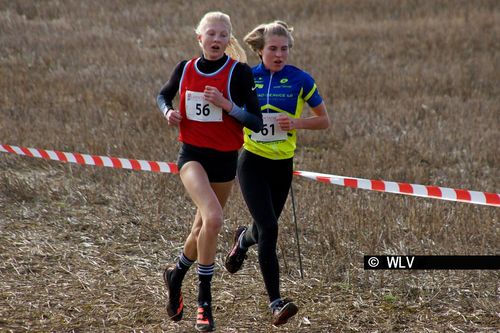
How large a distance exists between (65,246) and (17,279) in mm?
865

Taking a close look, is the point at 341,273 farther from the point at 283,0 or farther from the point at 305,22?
the point at 283,0

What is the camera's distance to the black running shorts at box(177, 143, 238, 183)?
16.3 ft

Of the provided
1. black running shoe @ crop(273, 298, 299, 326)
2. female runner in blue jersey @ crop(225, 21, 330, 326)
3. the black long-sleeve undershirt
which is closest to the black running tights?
female runner in blue jersey @ crop(225, 21, 330, 326)

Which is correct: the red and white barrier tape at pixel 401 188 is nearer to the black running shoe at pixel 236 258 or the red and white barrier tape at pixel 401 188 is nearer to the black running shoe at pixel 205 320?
the black running shoe at pixel 236 258

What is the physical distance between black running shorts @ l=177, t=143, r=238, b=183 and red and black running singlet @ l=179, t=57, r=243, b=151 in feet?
0.12

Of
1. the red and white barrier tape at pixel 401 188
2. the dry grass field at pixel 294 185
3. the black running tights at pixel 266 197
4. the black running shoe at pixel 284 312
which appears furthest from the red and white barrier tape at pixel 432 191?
the black running shoe at pixel 284 312

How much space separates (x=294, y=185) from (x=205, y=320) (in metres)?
4.43

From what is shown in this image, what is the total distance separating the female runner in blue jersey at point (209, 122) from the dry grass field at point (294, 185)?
2.15 ft

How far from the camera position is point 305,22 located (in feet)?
71.2

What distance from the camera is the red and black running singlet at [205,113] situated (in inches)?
193

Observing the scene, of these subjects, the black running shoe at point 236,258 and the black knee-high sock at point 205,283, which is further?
the black running shoe at point 236,258

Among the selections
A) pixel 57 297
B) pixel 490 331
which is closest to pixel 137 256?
pixel 57 297

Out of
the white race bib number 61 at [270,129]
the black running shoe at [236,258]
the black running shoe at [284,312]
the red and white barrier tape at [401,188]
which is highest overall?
the white race bib number 61 at [270,129]

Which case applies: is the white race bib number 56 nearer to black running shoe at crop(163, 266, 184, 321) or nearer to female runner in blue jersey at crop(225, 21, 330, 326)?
female runner in blue jersey at crop(225, 21, 330, 326)
